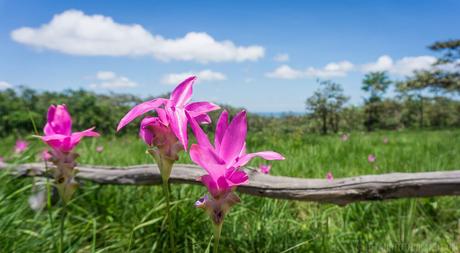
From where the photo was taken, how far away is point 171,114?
0.80 metres

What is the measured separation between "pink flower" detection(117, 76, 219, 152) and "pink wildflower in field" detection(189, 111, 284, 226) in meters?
0.07

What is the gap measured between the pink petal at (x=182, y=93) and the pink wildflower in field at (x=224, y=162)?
0.14 m

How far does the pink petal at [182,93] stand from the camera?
2.86 feet

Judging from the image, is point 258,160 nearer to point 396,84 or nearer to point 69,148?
point 69,148

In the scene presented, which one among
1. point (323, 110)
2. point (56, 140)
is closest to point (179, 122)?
point (56, 140)

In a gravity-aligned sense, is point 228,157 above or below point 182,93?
below

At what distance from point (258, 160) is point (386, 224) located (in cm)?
161

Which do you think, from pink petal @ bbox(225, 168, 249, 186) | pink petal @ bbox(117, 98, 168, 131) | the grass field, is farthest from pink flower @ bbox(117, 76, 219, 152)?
the grass field

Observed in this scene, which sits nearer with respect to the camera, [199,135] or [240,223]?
[199,135]

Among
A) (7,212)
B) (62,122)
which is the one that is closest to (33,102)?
(7,212)

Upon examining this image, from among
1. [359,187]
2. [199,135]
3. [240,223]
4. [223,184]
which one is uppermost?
[199,135]

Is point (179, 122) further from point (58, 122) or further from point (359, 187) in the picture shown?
point (359, 187)

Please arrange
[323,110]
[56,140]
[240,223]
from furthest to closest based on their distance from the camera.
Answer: [323,110], [240,223], [56,140]

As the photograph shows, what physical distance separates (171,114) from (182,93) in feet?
0.35
